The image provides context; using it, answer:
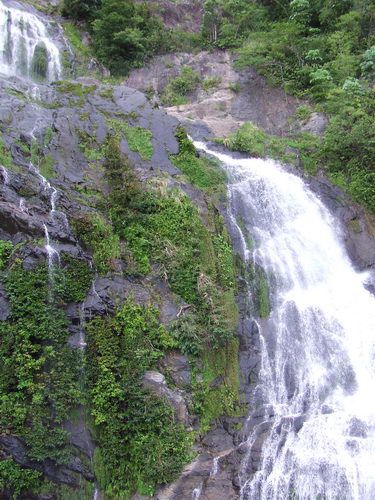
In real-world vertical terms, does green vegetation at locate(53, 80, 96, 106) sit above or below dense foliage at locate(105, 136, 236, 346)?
above

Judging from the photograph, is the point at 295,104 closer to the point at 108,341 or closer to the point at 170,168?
the point at 170,168

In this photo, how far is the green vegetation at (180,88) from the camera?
2473 centimetres

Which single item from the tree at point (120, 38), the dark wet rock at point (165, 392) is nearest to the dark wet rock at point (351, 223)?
the dark wet rock at point (165, 392)

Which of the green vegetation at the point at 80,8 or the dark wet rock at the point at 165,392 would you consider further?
the green vegetation at the point at 80,8

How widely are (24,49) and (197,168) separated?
1181 cm

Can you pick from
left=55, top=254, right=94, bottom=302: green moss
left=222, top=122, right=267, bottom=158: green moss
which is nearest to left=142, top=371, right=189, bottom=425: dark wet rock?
left=55, top=254, right=94, bottom=302: green moss

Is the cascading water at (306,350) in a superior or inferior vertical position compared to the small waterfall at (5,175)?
inferior

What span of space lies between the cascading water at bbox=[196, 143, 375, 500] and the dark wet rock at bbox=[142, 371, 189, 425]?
1611 mm

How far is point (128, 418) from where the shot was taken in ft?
35.2

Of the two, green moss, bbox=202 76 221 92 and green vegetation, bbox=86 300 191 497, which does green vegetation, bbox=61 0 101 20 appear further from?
green vegetation, bbox=86 300 191 497

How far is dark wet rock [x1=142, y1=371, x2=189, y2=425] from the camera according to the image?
11109 mm

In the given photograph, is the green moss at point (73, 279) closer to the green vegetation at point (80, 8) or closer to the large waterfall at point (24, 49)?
the large waterfall at point (24, 49)

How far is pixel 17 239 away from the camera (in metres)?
11.7

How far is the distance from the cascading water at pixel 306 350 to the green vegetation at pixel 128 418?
1794 millimetres
